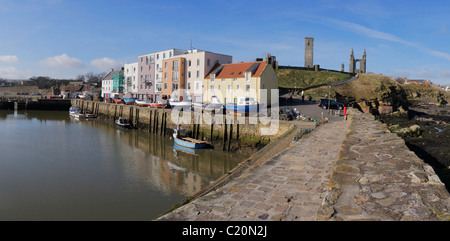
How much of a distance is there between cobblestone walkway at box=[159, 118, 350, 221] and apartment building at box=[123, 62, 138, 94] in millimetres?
59904

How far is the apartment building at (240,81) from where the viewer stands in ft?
118

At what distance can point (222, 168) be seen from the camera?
19594mm

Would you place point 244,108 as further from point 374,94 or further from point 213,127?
point 374,94

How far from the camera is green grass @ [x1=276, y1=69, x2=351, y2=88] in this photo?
57.1m

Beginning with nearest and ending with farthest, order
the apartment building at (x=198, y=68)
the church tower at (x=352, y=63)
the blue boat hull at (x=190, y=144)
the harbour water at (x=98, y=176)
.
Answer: the harbour water at (x=98, y=176)
the blue boat hull at (x=190, y=144)
the apartment building at (x=198, y=68)
the church tower at (x=352, y=63)

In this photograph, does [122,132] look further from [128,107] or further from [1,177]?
[1,177]

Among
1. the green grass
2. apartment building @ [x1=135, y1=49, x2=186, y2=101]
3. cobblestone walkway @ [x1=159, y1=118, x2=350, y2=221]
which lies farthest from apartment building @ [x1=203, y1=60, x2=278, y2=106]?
cobblestone walkway @ [x1=159, y1=118, x2=350, y2=221]

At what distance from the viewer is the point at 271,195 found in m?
4.97

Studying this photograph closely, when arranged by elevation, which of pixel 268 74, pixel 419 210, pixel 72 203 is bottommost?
pixel 72 203

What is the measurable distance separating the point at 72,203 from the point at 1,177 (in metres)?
6.64

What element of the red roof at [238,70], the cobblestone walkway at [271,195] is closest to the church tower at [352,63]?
the red roof at [238,70]

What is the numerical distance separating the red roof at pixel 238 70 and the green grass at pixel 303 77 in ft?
55.9

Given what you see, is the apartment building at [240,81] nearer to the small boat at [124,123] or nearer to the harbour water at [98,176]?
the small boat at [124,123]
